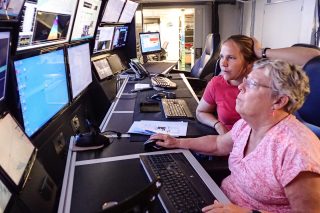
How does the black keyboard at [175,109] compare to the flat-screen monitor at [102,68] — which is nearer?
the black keyboard at [175,109]

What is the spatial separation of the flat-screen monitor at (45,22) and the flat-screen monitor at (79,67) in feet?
0.36

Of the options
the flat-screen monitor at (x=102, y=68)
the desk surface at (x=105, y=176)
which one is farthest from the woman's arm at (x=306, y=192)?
the flat-screen monitor at (x=102, y=68)

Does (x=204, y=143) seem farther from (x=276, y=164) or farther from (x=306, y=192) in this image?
(x=306, y=192)

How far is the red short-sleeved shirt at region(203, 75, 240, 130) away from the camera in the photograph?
183cm

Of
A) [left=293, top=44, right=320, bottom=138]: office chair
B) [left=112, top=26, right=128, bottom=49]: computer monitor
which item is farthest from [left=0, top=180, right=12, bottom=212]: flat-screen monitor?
[left=112, top=26, right=128, bottom=49]: computer monitor

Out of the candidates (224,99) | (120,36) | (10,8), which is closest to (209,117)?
(224,99)

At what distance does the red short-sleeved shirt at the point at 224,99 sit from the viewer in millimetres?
1832

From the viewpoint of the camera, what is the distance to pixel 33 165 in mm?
1086

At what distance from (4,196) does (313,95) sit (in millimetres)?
1289

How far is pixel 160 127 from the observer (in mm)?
1622

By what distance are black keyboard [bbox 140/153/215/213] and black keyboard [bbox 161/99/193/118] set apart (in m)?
0.61

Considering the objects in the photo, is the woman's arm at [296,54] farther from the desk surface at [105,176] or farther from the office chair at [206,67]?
the office chair at [206,67]

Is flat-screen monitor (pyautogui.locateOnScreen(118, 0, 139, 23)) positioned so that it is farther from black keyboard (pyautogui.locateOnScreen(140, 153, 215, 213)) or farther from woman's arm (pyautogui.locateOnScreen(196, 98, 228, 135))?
black keyboard (pyautogui.locateOnScreen(140, 153, 215, 213))

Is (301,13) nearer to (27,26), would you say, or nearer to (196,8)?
(196,8)
